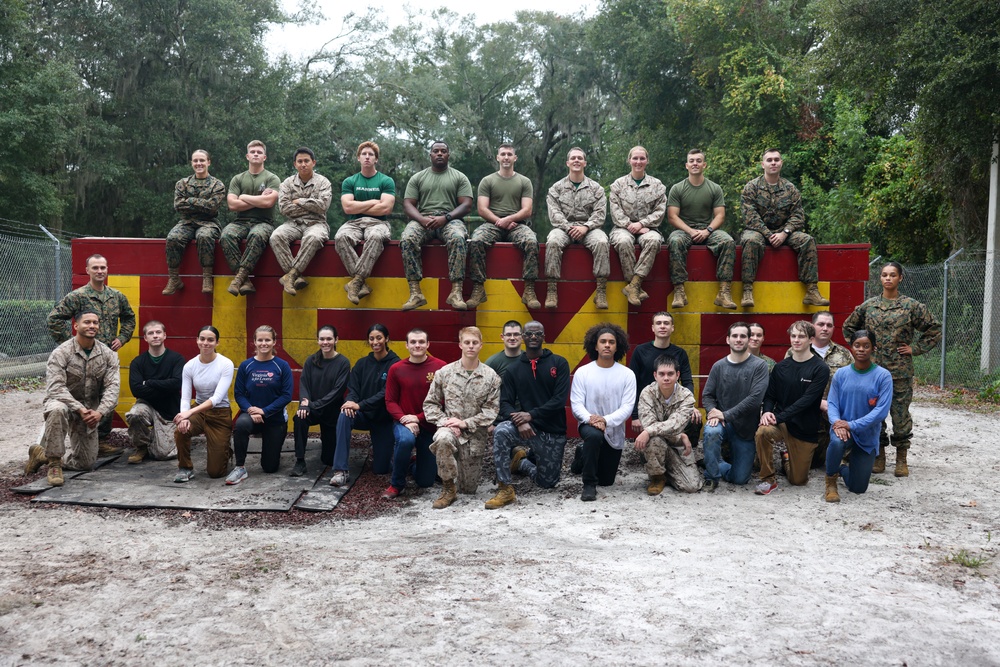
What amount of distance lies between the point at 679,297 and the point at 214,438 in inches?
187

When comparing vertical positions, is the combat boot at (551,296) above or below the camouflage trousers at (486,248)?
below

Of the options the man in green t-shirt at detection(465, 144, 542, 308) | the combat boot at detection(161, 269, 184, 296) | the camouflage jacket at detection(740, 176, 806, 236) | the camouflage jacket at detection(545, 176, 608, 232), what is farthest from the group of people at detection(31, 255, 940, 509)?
the camouflage jacket at detection(545, 176, 608, 232)

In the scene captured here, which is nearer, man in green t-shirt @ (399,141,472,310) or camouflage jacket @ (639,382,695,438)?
camouflage jacket @ (639,382,695,438)

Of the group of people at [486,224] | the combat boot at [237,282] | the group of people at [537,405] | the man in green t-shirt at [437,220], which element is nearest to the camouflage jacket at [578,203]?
the group of people at [486,224]

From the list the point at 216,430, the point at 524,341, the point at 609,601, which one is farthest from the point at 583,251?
the point at 609,601

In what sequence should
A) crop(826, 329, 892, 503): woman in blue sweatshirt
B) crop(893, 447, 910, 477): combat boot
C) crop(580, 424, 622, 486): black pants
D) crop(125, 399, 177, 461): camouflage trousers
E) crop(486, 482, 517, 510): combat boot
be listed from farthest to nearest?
crop(125, 399, 177, 461): camouflage trousers → crop(893, 447, 910, 477): combat boot → crop(580, 424, 622, 486): black pants → crop(826, 329, 892, 503): woman in blue sweatshirt → crop(486, 482, 517, 510): combat boot

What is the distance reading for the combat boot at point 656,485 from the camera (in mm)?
7219

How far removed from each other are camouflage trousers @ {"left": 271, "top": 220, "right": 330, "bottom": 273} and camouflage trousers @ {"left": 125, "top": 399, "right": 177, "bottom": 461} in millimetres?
1968

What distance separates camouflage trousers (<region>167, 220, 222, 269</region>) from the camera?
8.81 m

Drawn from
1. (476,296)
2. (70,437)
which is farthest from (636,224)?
(70,437)

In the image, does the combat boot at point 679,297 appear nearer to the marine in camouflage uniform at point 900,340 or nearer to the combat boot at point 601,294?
the combat boot at point 601,294

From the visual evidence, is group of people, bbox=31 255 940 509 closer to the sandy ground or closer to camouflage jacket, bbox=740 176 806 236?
the sandy ground

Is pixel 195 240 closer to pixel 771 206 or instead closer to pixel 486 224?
pixel 486 224

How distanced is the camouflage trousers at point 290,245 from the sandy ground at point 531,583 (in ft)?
9.98
